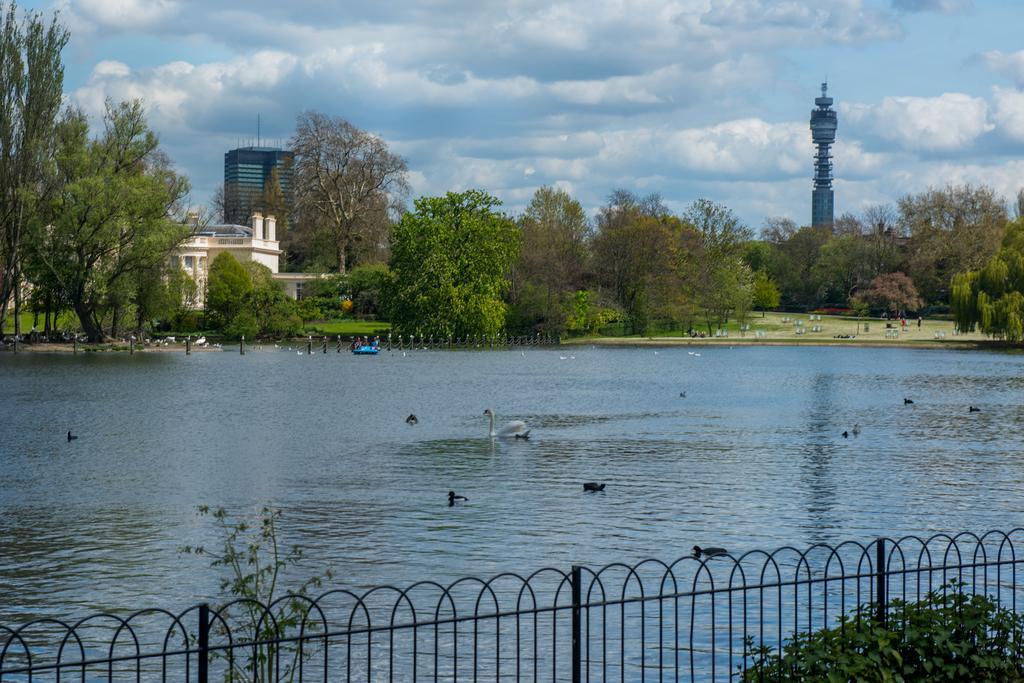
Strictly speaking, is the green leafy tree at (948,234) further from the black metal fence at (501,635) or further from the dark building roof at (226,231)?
the black metal fence at (501,635)

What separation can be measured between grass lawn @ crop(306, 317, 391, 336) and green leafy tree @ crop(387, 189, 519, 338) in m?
7.95

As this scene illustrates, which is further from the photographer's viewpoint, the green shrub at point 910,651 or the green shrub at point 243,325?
the green shrub at point 243,325

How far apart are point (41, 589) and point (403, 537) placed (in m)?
5.54

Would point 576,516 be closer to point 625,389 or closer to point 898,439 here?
point 898,439

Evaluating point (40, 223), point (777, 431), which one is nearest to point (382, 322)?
point (40, 223)

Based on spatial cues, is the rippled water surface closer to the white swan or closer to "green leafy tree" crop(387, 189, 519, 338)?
the white swan

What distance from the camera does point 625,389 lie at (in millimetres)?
54000

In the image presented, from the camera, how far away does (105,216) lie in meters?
76.4

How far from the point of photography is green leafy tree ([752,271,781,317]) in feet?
444

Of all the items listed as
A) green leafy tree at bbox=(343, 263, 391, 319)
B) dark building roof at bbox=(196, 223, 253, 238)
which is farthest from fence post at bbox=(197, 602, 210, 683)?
dark building roof at bbox=(196, 223, 253, 238)

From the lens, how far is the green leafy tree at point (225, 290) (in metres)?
102

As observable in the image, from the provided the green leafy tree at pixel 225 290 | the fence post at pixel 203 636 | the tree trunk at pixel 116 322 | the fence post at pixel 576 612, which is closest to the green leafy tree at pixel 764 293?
the green leafy tree at pixel 225 290

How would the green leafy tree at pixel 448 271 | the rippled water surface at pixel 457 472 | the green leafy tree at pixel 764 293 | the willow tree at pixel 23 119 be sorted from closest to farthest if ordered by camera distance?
the rippled water surface at pixel 457 472 < the willow tree at pixel 23 119 < the green leafy tree at pixel 448 271 < the green leafy tree at pixel 764 293

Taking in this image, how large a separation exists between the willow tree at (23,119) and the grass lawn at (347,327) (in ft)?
114
